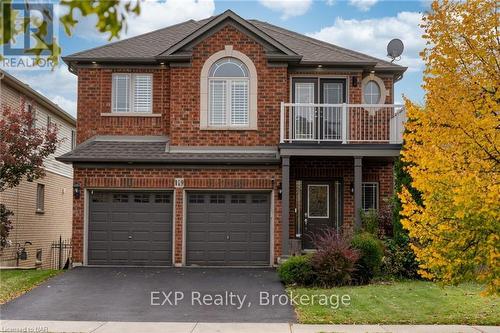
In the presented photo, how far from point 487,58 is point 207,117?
10.4 metres

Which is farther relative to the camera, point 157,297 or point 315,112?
point 315,112

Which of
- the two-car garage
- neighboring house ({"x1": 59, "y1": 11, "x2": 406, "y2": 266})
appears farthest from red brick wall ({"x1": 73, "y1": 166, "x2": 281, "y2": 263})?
the two-car garage

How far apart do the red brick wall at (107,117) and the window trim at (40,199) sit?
6292 mm

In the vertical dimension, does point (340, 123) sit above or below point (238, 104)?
below

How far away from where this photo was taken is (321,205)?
1903 cm

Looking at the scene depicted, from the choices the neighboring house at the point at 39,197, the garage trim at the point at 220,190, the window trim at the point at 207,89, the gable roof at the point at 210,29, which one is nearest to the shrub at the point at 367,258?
the garage trim at the point at 220,190

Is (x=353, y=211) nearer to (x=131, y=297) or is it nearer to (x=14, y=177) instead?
(x=131, y=297)

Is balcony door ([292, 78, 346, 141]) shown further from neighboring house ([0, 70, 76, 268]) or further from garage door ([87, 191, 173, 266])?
neighboring house ([0, 70, 76, 268])

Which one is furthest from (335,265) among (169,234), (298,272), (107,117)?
(107,117)

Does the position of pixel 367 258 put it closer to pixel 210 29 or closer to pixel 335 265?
pixel 335 265

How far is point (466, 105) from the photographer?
8.66 metres

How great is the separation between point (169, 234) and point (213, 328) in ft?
23.6

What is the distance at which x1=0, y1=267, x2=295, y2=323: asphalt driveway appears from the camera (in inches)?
469

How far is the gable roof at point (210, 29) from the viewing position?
18141 mm
